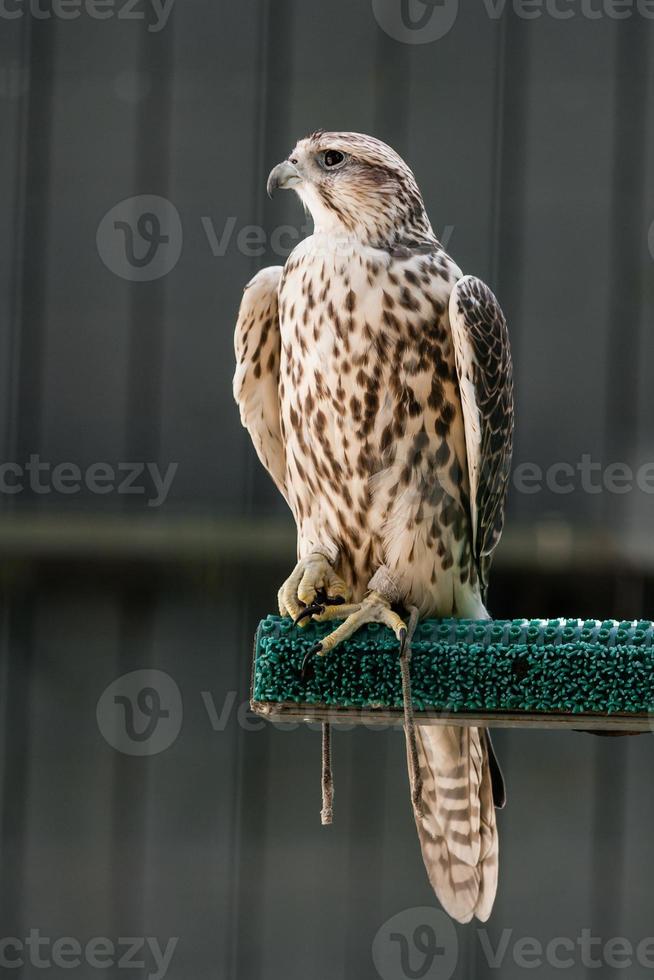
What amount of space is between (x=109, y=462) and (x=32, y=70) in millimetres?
1241

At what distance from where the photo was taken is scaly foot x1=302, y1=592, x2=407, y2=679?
54.8 inches

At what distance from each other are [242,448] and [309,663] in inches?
63.0

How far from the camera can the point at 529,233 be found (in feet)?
9.68

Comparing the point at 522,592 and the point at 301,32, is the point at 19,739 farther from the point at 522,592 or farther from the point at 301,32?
the point at 301,32

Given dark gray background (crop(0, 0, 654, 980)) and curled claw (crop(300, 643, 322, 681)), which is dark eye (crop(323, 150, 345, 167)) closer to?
curled claw (crop(300, 643, 322, 681))

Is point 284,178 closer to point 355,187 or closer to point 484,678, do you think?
point 355,187

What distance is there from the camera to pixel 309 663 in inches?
54.7

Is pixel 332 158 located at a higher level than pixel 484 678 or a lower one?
higher

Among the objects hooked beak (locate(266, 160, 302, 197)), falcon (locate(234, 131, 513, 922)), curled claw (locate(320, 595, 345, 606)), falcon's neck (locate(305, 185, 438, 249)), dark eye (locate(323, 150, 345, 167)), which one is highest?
dark eye (locate(323, 150, 345, 167))

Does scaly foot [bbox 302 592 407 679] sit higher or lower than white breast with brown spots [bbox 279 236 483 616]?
lower

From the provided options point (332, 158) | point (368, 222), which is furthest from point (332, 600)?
point (332, 158)

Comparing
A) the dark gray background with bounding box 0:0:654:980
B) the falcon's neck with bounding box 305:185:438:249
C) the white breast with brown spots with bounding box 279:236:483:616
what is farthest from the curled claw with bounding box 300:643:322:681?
the dark gray background with bounding box 0:0:654:980

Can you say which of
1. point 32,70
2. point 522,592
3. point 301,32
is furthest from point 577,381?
point 32,70

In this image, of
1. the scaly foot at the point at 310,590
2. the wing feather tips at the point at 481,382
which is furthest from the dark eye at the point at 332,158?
the scaly foot at the point at 310,590
